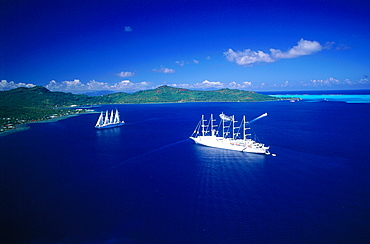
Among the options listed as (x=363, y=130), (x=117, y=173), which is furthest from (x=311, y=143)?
(x=117, y=173)

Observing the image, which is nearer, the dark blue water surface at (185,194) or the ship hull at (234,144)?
the dark blue water surface at (185,194)

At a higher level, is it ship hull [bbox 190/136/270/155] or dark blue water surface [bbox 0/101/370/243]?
ship hull [bbox 190/136/270/155]

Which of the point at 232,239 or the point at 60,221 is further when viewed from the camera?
the point at 60,221

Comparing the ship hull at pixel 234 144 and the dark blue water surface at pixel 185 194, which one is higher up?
the ship hull at pixel 234 144

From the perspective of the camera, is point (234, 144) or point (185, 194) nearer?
point (185, 194)

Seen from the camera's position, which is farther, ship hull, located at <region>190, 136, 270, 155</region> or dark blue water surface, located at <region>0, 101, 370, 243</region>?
ship hull, located at <region>190, 136, 270, 155</region>

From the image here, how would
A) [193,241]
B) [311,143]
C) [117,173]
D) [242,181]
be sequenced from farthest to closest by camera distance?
[311,143] → [117,173] → [242,181] → [193,241]

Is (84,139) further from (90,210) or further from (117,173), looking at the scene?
(90,210)

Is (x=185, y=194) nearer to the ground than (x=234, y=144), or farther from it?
nearer to the ground
